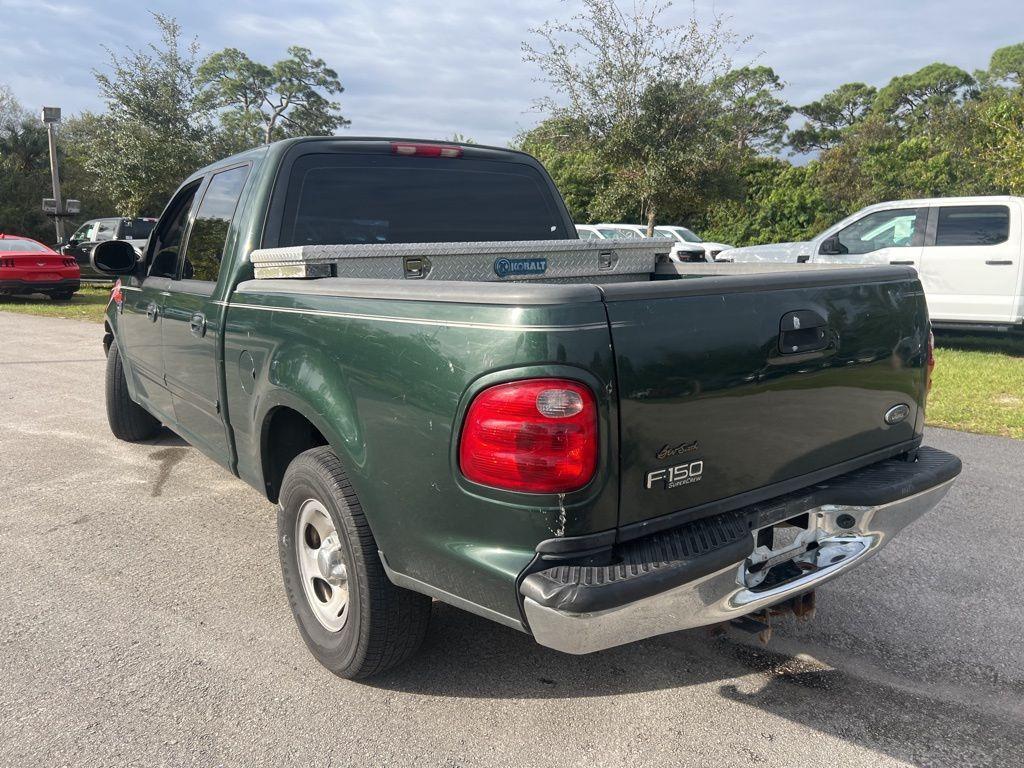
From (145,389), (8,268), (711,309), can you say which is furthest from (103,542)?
(8,268)

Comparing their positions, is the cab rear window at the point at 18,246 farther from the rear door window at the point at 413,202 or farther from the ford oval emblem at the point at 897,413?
the ford oval emblem at the point at 897,413

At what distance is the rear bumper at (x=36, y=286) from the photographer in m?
16.7

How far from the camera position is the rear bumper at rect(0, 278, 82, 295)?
1670 centimetres

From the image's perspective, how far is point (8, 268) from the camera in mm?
16625

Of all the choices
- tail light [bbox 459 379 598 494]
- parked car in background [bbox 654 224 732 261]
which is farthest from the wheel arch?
parked car in background [bbox 654 224 732 261]

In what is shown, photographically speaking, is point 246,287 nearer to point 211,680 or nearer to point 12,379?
point 211,680

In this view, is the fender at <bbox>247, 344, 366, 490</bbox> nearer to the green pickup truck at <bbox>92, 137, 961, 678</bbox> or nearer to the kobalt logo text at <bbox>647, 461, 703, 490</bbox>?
the green pickup truck at <bbox>92, 137, 961, 678</bbox>

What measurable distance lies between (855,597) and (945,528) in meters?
1.20

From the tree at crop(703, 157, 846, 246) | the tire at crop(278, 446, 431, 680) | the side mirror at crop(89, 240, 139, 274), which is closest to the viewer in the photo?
the tire at crop(278, 446, 431, 680)

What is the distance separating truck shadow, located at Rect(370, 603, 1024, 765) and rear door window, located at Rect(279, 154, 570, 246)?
185cm

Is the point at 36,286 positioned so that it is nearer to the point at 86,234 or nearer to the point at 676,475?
the point at 86,234

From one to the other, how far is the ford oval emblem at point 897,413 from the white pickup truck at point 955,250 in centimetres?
820

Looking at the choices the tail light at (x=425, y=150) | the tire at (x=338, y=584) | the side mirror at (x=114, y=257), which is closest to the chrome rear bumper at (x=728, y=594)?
the tire at (x=338, y=584)

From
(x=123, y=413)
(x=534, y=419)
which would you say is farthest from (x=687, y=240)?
(x=534, y=419)
